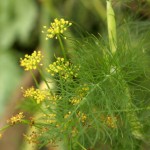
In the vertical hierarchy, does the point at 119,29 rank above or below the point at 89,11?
below

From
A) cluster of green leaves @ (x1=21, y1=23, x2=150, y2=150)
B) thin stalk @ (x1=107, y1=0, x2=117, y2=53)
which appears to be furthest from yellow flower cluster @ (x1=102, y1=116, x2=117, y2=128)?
thin stalk @ (x1=107, y1=0, x2=117, y2=53)

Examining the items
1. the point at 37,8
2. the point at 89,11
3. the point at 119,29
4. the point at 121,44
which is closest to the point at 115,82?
the point at 121,44

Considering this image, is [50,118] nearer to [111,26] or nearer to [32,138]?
[32,138]

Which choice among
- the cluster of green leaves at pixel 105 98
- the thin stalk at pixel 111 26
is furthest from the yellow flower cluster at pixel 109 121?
the thin stalk at pixel 111 26

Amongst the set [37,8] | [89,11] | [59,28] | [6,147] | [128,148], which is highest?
[37,8]

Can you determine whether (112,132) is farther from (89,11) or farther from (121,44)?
(89,11)

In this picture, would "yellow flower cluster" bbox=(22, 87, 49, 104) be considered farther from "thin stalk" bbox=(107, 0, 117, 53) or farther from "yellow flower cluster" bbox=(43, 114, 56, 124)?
"thin stalk" bbox=(107, 0, 117, 53)
